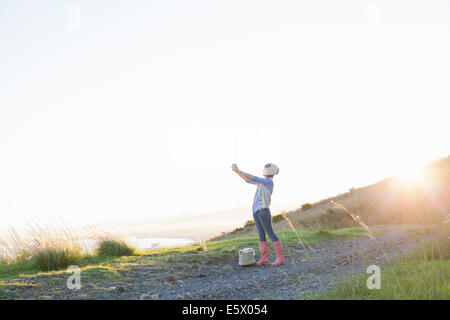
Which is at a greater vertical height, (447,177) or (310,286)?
(447,177)

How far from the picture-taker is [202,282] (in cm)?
739

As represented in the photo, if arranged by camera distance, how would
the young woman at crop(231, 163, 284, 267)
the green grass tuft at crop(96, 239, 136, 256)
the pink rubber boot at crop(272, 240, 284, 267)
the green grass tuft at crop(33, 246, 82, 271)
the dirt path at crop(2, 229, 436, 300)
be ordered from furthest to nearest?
1. the green grass tuft at crop(96, 239, 136, 256)
2. the pink rubber boot at crop(272, 240, 284, 267)
3. the young woman at crop(231, 163, 284, 267)
4. the green grass tuft at crop(33, 246, 82, 271)
5. the dirt path at crop(2, 229, 436, 300)

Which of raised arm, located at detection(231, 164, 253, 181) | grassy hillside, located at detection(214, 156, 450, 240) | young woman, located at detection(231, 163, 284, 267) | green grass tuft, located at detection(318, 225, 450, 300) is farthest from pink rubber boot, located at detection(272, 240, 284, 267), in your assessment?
grassy hillside, located at detection(214, 156, 450, 240)

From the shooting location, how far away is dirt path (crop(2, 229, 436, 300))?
5848 millimetres

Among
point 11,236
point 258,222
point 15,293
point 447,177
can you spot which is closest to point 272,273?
point 258,222

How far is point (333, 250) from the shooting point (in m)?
11.7

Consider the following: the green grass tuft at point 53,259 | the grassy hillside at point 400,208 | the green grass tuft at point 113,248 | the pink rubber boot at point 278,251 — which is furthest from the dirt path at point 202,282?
the grassy hillside at point 400,208

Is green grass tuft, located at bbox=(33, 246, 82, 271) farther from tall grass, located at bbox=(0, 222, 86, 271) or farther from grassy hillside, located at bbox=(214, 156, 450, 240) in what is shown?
grassy hillside, located at bbox=(214, 156, 450, 240)

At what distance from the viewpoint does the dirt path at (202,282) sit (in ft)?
19.2

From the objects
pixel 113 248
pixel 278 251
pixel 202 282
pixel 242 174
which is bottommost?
pixel 202 282

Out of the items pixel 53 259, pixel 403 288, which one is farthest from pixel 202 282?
pixel 403 288

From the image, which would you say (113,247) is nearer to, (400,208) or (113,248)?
(113,248)
